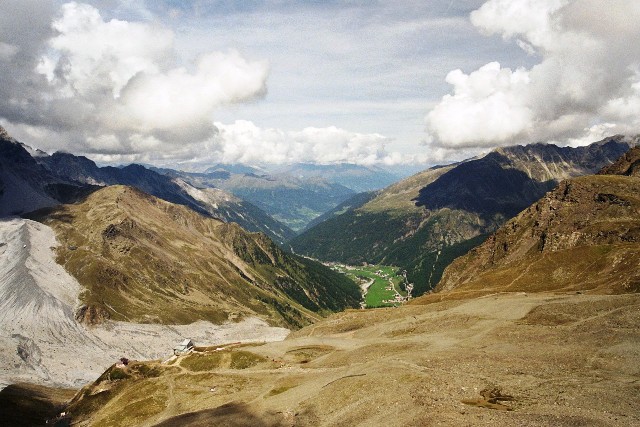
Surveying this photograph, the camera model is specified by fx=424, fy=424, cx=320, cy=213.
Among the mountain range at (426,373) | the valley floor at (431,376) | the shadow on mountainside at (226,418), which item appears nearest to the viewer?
the valley floor at (431,376)

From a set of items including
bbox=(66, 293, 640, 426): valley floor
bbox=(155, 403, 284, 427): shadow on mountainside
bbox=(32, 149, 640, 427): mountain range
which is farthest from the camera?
bbox=(155, 403, 284, 427): shadow on mountainside

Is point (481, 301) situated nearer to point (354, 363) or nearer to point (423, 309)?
point (423, 309)

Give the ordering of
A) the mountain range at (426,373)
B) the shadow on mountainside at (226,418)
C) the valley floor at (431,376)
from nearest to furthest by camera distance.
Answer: the valley floor at (431,376)
the mountain range at (426,373)
the shadow on mountainside at (226,418)

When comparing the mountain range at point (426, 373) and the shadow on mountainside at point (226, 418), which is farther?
the shadow on mountainside at point (226, 418)

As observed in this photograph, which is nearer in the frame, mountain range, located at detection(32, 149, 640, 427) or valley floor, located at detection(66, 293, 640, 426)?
valley floor, located at detection(66, 293, 640, 426)

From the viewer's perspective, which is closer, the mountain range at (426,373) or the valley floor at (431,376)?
the valley floor at (431,376)

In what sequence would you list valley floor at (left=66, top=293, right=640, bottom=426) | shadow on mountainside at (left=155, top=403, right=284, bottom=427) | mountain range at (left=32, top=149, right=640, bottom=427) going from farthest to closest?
shadow on mountainside at (left=155, top=403, right=284, bottom=427), mountain range at (left=32, top=149, right=640, bottom=427), valley floor at (left=66, top=293, right=640, bottom=426)

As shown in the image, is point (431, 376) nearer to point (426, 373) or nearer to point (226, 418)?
point (426, 373)

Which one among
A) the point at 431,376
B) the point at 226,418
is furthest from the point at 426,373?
the point at 226,418
